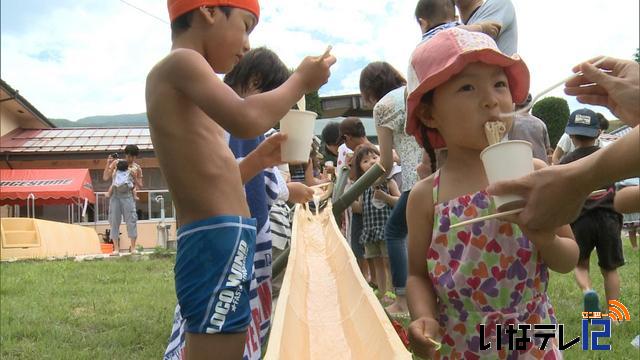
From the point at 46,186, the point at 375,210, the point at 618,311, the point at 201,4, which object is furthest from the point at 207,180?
the point at 46,186

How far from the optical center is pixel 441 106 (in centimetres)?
195

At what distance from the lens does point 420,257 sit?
6.59 ft

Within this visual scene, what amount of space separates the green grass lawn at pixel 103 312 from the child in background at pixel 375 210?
1.72 meters

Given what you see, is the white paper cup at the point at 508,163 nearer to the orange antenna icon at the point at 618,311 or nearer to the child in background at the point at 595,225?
the orange antenna icon at the point at 618,311

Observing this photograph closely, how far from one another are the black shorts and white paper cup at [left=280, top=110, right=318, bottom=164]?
3.30 metres

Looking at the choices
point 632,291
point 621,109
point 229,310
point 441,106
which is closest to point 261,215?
point 229,310

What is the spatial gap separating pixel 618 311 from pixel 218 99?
3742 millimetres

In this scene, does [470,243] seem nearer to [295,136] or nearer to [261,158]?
[295,136]

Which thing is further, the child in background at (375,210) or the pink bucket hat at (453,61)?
the child in background at (375,210)

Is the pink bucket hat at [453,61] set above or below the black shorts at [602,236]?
above

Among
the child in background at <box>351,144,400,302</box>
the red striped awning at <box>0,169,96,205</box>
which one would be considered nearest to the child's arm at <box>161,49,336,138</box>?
the child in background at <box>351,144,400,302</box>

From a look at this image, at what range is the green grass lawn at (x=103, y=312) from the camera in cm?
401

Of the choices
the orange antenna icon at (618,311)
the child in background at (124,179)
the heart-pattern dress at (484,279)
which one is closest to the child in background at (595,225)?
the orange antenna icon at (618,311)

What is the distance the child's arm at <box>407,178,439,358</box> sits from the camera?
75.1 inches
